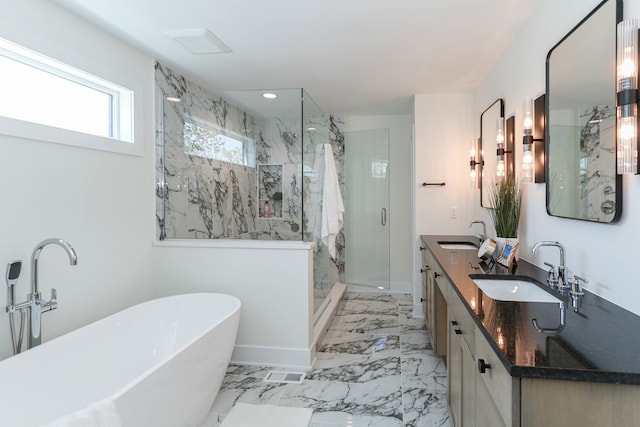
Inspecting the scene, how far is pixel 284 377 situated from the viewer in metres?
2.77

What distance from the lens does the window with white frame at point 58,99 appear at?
1.97 meters

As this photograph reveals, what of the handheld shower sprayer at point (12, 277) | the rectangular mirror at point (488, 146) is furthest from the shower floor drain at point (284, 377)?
the rectangular mirror at point (488, 146)

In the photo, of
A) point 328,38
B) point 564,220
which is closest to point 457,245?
point 564,220

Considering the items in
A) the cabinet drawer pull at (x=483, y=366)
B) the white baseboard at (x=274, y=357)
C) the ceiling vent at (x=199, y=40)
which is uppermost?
the ceiling vent at (x=199, y=40)

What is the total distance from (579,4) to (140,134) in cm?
288

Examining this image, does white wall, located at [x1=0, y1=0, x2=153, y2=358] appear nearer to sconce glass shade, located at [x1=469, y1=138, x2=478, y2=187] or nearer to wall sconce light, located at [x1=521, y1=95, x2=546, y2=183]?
wall sconce light, located at [x1=521, y1=95, x2=546, y2=183]

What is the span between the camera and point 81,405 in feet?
6.20

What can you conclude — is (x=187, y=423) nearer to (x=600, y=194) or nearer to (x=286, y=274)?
(x=286, y=274)

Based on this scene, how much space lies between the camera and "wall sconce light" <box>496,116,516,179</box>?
2.67 meters

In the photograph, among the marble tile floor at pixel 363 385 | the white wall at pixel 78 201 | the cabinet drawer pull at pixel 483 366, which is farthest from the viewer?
the marble tile floor at pixel 363 385

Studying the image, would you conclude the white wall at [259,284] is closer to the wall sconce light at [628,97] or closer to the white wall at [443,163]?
the white wall at [443,163]

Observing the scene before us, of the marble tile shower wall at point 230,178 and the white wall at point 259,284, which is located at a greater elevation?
the marble tile shower wall at point 230,178

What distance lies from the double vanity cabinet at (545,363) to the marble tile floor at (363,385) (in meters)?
0.62

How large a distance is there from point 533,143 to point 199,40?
7.44 ft
